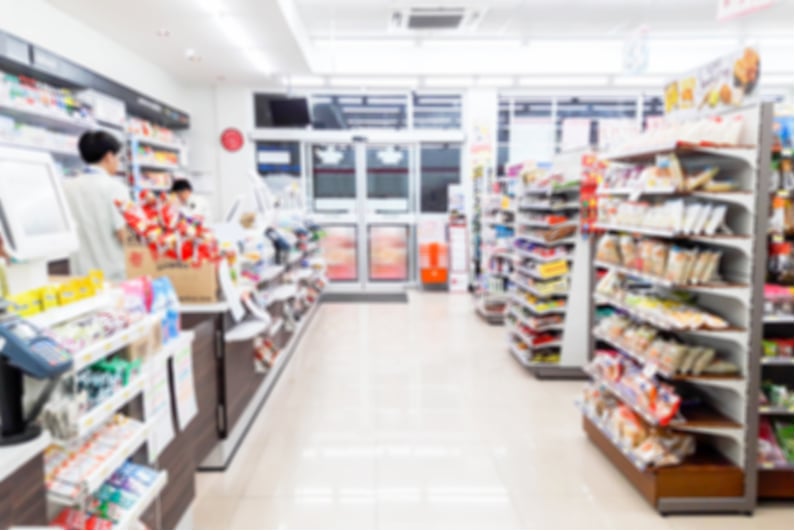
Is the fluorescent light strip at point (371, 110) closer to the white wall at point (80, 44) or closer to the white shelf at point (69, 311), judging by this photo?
the white wall at point (80, 44)

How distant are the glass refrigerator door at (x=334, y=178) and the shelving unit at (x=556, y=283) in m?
5.55

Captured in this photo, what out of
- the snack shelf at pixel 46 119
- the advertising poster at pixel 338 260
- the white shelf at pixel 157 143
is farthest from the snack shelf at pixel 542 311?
the advertising poster at pixel 338 260

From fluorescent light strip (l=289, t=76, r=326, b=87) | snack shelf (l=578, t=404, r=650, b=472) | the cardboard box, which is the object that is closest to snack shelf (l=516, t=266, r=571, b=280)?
snack shelf (l=578, t=404, r=650, b=472)

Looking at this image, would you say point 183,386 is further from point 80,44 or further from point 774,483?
point 80,44

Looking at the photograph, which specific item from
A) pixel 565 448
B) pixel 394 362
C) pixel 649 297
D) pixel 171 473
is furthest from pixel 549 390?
pixel 171 473

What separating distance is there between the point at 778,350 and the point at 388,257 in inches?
395

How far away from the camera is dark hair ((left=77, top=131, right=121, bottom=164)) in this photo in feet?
11.6

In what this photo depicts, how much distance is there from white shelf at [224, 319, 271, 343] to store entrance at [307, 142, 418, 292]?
6.72 meters

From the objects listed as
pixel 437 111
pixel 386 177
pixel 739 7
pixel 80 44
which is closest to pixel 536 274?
pixel 739 7

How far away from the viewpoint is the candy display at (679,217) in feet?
9.48

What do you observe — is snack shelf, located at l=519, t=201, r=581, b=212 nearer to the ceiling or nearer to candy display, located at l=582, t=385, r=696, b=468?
Result: the ceiling

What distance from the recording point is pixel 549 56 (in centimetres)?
934

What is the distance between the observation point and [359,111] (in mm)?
10648

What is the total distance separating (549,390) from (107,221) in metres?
3.75
